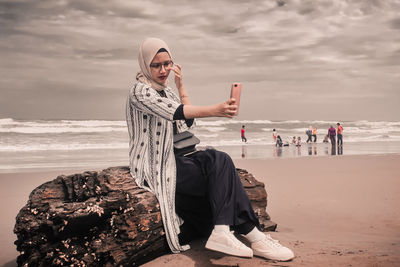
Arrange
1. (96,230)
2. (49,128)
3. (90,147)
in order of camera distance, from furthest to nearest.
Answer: (49,128) → (90,147) → (96,230)

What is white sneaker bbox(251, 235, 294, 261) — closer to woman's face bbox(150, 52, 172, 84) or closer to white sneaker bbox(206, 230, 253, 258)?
white sneaker bbox(206, 230, 253, 258)

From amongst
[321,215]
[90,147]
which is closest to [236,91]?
[321,215]

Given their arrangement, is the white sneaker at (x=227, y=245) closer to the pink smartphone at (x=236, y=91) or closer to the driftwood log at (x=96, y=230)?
the driftwood log at (x=96, y=230)

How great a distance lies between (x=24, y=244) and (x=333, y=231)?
3808 millimetres

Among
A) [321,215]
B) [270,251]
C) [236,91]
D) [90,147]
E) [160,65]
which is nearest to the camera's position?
[236,91]

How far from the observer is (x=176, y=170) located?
12.5 feet

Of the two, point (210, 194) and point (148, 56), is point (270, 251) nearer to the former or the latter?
point (210, 194)

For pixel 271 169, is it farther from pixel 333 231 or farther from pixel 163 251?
pixel 163 251

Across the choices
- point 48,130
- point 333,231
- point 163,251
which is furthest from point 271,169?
point 48,130

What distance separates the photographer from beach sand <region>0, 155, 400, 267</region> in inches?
146

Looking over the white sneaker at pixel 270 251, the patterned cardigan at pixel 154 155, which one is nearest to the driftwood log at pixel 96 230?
the patterned cardigan at pixel 154 155

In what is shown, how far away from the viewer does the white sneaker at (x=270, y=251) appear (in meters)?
3.54

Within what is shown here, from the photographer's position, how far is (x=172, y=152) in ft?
12.4

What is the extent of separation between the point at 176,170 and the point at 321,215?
3.52 m
